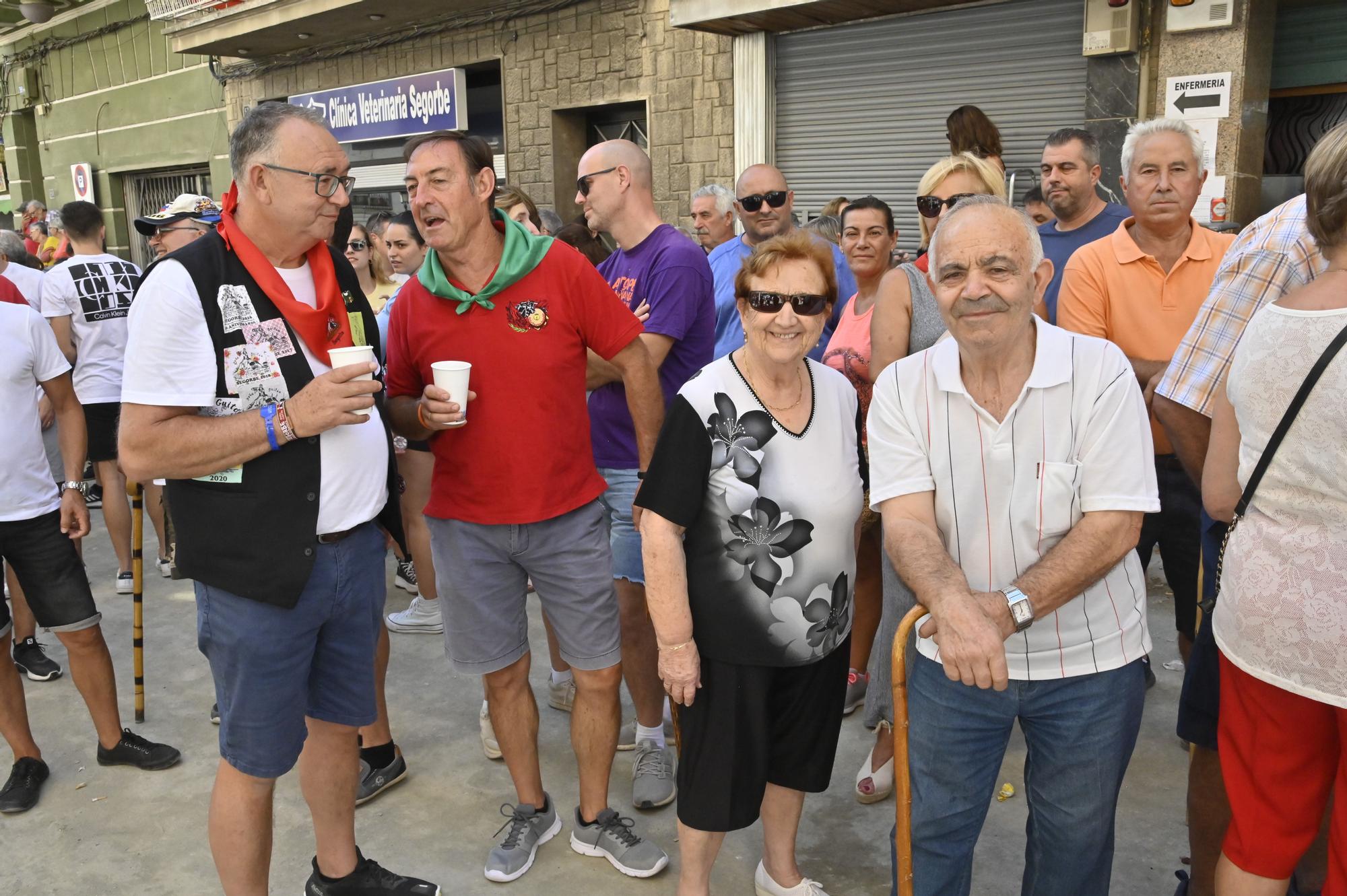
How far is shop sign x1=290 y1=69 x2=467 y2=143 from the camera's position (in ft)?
40.6

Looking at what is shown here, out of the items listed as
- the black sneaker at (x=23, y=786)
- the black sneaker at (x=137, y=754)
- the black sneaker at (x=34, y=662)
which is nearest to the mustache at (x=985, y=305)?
the black sneaker at (x=137, y=754)

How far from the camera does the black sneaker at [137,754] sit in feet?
12.9

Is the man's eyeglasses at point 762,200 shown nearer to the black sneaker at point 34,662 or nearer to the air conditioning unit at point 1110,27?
the air conditioning unit at point 1110,27

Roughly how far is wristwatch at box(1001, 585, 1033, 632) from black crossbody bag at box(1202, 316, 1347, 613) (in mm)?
472

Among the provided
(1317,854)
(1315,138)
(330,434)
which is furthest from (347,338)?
(1315,138)

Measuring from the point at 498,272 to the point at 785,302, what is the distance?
96cm

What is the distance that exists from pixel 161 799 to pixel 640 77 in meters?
8.63

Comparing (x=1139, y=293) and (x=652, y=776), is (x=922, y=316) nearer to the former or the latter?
(x=1139, y=293)

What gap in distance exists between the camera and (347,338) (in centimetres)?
281

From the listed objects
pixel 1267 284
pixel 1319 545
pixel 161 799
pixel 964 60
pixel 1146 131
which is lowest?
pixel 161 799

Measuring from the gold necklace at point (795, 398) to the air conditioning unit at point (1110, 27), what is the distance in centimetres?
576

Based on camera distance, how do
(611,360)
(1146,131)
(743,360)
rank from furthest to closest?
(1146,131)
(611,360)
(743,360)

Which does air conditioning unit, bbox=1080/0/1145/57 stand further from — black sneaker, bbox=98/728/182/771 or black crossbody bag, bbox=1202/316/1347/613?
black sneaker, bbox=98/728/182/771

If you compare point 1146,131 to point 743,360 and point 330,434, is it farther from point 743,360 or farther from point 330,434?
point 330,434
